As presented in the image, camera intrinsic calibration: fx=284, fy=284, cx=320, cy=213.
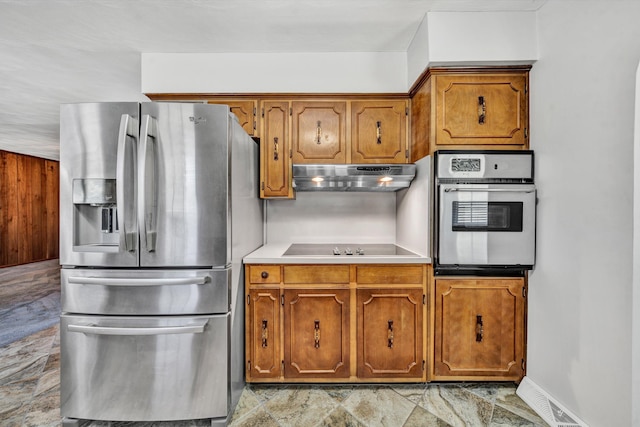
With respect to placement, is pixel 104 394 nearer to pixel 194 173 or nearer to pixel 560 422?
pixel 194 173

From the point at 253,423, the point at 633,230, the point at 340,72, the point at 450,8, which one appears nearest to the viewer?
the point at 633,230

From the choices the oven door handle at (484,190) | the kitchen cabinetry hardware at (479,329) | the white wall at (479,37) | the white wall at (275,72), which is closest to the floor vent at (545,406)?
the kitchen cabinetry hardware at (479,329)

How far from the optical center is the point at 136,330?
1557mm

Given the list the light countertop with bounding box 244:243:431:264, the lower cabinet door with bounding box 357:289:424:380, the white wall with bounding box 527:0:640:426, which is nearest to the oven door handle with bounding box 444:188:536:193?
the white wall with bounding box 527:0:640:426

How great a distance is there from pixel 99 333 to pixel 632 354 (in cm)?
263

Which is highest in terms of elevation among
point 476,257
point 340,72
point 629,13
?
point 340,72

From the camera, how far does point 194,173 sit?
5.19 feet

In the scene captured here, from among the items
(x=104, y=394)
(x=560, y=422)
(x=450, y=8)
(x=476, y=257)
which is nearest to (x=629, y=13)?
(x=450, y=8)

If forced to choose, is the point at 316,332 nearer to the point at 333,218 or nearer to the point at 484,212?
the point at 333,218

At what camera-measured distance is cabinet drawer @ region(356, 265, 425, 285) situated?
1.96m

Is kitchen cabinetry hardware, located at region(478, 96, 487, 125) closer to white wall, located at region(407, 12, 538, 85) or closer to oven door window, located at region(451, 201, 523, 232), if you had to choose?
white wall, located at region(407, 12, 538, 85)

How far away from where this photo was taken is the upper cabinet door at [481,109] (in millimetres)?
1955

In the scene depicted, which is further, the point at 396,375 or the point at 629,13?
the point at 396,375

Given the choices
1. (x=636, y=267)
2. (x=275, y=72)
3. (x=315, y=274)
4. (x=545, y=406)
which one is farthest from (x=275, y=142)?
(x=545, y=406)
